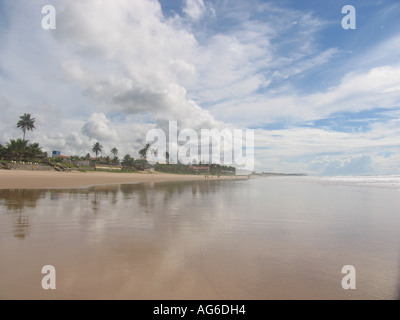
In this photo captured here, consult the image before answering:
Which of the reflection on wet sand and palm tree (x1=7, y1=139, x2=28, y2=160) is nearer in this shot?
the reflection on wet sand

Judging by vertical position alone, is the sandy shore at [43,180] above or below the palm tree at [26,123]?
below

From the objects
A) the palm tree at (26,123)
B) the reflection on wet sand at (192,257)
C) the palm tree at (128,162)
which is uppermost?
the palm tree at (26,123)

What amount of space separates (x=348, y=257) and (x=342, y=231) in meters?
2.84

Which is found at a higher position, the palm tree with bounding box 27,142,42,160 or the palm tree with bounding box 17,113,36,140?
the palm tree with bounding box 17,113,36,140

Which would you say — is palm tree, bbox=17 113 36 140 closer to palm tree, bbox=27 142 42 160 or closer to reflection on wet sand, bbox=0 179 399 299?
palm tree, bbox=27 142 42 160

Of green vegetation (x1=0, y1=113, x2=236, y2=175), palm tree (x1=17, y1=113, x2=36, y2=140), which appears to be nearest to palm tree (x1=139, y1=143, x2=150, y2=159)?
green vegetation (x1=0, y1=113, x2=236, y2=175)

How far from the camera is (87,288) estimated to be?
3908 millimetres

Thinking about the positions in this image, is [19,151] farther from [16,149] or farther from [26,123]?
[26,123]

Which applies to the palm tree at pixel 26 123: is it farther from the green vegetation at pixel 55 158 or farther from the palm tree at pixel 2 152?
the palm tree at pixel 2 152

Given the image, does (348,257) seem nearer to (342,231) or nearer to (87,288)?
(342,231)

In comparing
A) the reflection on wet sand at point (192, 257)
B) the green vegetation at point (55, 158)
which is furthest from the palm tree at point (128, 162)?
the reflection on wet sand at point (192, 257)

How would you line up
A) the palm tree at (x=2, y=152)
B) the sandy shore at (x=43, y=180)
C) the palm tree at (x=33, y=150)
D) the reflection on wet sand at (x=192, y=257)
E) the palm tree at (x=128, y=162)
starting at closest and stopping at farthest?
the reflection on wet sand at (x=192, y=257), the sandy shore at (x=43, y=180), the palm tree at (x=2, y=152), the palm tree at (x=33, y=150), the palm tree at (x=128, y=162)

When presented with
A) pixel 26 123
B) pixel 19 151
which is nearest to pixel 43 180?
pixel 19 151
